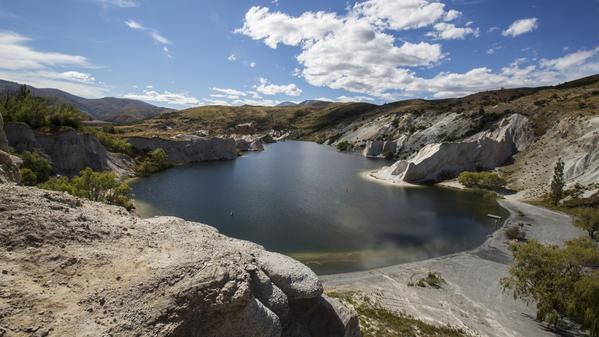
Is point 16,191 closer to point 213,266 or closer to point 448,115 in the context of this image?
point 213,266

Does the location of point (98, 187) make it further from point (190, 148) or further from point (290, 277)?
point (190, 148)

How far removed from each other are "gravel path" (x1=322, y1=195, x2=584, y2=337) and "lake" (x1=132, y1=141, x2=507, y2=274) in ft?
10.1

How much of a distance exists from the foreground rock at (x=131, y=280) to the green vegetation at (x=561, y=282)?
23601 mm

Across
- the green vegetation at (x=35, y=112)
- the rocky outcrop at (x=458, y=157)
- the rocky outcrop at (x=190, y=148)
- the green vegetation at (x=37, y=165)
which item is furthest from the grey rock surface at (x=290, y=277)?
the rocky outcrop at (x=190, y=148)

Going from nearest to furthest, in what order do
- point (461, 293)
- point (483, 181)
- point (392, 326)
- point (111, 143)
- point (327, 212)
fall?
point (392, 326), point (461, 293), point (327, 212), point (483, 181), point (111, 143)

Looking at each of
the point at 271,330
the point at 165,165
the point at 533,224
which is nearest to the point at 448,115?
the point at 533,224

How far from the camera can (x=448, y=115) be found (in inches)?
6147

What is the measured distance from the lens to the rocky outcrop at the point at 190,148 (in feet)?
376

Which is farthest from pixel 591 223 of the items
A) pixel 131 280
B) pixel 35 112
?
pixel 35 112

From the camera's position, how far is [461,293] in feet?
114

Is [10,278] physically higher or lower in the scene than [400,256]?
higher

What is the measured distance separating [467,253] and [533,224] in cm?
2151

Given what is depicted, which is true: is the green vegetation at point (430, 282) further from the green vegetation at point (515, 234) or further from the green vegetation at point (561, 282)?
the green vegetation at point (515, 234)

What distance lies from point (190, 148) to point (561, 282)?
118 m
